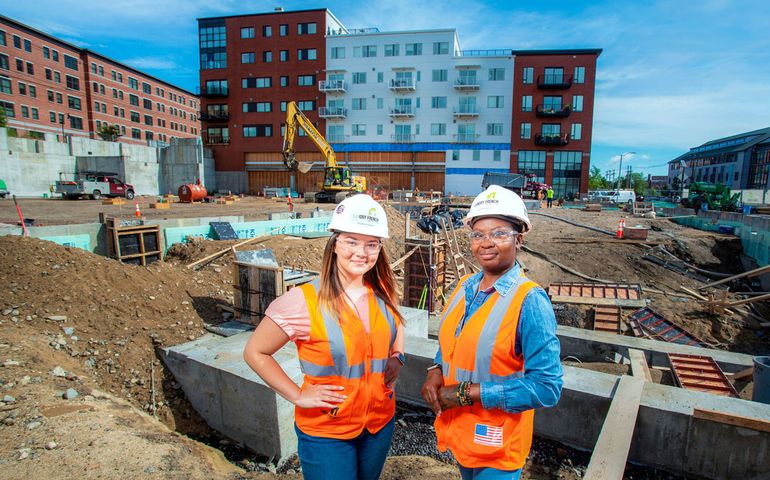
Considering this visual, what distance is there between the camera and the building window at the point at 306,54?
47.3m

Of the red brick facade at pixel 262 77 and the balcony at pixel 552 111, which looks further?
the red brick facade at pixel 262 77

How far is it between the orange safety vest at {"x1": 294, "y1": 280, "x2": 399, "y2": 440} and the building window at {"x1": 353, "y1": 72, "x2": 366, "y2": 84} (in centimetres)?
4928

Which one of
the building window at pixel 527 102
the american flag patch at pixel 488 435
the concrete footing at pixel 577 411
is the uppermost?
the building window at pixel 527 102

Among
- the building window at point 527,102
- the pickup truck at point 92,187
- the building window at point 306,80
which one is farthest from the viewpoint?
the building window at point 306,80

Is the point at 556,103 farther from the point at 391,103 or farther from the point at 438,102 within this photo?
the point at 391,103

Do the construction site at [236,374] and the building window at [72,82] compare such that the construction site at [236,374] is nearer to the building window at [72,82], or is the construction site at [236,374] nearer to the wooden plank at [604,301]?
the wooden plank at [604,301]

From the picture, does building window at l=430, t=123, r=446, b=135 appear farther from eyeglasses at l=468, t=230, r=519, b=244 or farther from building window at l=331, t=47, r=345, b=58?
eyeglasses at l=468, t=230, r=519, b=244

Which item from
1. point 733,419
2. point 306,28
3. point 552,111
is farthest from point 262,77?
point 733,419

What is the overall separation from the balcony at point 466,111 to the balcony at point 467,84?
1944 millimetres

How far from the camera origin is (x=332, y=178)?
96.7 feet

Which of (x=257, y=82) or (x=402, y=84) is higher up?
(x=257, y=82)

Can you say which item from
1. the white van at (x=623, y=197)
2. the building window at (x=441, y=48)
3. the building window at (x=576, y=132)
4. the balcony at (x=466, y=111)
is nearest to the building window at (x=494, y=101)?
the balcony at (x=466, y=111)

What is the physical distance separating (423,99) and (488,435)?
4825cm

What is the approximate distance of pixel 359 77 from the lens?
47375 mm
